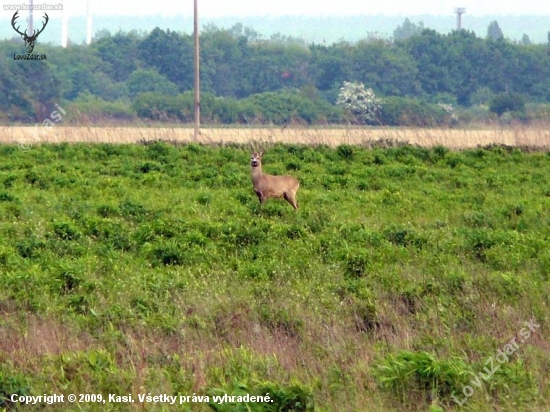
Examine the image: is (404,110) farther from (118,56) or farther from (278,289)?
(278,289)

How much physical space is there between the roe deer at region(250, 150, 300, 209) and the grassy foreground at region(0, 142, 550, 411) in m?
0.23

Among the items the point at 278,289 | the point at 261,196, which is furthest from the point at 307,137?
the point at 278,289

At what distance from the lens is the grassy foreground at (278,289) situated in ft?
22.3

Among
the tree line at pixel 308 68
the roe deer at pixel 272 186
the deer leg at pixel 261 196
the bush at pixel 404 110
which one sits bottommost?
the bush at pixel 404 110

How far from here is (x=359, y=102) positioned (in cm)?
5394

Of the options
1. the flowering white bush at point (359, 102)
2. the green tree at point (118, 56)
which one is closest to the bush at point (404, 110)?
the flowering white bush at point (359, 102)

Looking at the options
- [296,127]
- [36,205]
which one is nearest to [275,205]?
[36,205]

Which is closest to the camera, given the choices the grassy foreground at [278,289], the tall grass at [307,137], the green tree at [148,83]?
the grassy foreground at [278,289]

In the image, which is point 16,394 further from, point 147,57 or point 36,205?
point 147,57

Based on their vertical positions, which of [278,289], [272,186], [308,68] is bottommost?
[278,289]

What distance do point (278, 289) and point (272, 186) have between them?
5.41 meters

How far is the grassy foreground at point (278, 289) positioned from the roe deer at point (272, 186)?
0.75ft

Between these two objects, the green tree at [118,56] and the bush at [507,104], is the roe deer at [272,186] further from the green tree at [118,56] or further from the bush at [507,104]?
the green tree at [118,56]

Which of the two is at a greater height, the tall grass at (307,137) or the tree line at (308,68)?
the tree line at (308,68)
